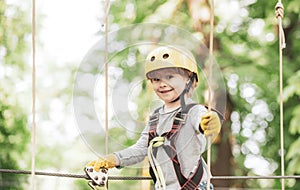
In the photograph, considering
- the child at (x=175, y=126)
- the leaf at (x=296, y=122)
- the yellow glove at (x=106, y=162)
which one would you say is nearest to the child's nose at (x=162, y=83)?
the child at (x=175, y=126)

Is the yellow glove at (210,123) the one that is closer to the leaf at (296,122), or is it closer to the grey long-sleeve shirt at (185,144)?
the grey long-sleeve shirt at (185,144)

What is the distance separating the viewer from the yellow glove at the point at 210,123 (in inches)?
34.4

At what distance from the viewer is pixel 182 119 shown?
0.92 meters

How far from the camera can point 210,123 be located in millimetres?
875

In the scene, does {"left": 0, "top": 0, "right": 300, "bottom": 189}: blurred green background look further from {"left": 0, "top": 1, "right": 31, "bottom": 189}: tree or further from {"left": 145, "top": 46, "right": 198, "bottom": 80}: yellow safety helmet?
{"left": 145, "top": 46, "right": 198, "bottom": 80}: yellow safety helmet

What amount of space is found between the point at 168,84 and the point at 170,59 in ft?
0.11

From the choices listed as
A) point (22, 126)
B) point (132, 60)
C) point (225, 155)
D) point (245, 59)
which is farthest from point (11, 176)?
point (132, 60)

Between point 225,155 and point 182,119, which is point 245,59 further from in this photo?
point 182,119

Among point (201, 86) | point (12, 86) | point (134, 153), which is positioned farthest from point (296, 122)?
point (134, 153)

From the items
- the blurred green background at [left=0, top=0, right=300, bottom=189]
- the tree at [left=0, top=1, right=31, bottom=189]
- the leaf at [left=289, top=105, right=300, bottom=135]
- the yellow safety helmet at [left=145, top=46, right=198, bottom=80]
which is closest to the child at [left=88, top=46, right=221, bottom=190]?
the yellow safety helmet at [left=145, top=46, right=198, bottom=80]

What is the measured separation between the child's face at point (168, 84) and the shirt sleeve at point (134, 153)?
59 mm

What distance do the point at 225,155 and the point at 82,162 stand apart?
81cm

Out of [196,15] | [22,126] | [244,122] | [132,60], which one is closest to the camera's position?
[132,60]

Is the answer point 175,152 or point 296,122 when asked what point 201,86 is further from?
point 175,152
